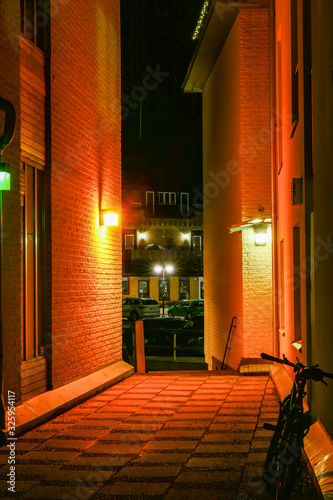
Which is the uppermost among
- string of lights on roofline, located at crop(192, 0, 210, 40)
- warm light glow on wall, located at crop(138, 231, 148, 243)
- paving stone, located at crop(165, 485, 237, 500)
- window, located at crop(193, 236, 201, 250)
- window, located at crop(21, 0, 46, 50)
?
string of lights on roofline, located at crop(192, 0, 210, 40)

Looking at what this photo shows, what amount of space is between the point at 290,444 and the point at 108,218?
7.79m

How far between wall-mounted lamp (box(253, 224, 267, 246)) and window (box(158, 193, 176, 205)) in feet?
129

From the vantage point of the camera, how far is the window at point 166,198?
5359 cm

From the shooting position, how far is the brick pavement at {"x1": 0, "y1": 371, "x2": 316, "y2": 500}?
5535mm

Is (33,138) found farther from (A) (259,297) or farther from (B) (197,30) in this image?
(B) (197,30)

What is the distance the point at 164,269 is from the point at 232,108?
111 feet

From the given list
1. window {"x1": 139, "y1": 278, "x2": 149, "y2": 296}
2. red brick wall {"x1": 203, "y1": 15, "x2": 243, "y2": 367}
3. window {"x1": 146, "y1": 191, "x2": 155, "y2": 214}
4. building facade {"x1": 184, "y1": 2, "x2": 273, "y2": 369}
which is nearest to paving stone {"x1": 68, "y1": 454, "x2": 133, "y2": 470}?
building facade {"x1": 184, "y1": 2, "x2": 273, "y2": 369}

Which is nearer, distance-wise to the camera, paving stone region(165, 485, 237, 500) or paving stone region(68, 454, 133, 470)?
paving stone region(165, 485, 237, 500)

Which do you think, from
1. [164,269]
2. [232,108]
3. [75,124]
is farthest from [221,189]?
[164,269]

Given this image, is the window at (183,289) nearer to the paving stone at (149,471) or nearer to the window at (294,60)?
the window at (294,60)

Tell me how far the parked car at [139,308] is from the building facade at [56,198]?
27.4 m

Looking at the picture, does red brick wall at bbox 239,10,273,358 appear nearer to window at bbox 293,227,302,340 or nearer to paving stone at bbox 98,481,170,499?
window at bbox 293,227,302,340

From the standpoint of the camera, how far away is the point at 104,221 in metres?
12.2

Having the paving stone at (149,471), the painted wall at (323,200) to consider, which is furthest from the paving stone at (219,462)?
the painted wall at (323,200)
